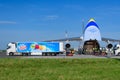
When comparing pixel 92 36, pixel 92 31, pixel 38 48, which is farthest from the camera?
pixel 38 48

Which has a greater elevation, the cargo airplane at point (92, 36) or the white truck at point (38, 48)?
the cargo airplane at point (92, 36)

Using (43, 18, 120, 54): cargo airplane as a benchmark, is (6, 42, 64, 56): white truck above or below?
below

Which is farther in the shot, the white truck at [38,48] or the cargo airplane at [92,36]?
the white truck at [38,48]

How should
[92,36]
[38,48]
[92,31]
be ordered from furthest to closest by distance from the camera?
[38,48]
[92,36]
[92,31]

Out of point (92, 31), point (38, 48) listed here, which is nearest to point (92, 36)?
point (92, 31)

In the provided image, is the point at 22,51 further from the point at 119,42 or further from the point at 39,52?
the point at 119,42

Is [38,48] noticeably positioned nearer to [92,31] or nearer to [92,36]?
[92,36]

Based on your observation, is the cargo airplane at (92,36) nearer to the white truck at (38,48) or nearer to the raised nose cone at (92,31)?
the raised nose cone at (92,31)

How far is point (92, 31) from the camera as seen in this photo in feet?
196

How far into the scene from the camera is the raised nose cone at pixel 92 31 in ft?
197

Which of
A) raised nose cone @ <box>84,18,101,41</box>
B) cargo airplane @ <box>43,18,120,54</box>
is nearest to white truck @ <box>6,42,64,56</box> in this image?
cargo airplane @ <box>43,18,120,54</box>

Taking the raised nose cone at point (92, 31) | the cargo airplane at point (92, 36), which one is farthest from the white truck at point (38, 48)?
the raised nose cone at point (92, 31)

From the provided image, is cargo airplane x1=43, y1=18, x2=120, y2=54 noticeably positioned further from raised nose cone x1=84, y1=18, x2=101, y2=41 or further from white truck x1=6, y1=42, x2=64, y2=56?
white truck x1=6, y1=42, x2=64, y2=56

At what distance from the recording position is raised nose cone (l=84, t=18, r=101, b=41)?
197ft
